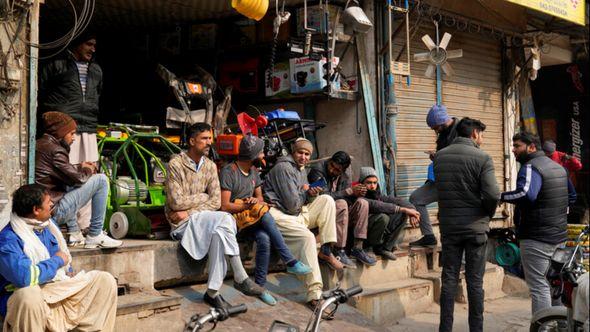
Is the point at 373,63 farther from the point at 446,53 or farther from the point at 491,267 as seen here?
the point at 491,267

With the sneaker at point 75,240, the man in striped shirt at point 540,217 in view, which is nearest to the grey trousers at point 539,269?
the man in striped shirt at point 540,217

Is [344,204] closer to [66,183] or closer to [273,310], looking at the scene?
[273,310]

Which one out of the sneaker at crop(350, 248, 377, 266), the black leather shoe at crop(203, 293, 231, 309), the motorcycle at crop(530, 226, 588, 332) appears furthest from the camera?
the sneaker at crop(350, 248, 377, 266)

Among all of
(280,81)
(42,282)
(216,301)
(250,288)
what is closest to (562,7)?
(280,81)

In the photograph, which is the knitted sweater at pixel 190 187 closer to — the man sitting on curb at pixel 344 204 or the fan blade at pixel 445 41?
the man sitting on curb at pixel 344 204

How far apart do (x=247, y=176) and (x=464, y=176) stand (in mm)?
2175

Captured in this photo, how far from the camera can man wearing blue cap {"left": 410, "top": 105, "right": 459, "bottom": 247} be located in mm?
8539

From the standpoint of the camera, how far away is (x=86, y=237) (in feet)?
21.2

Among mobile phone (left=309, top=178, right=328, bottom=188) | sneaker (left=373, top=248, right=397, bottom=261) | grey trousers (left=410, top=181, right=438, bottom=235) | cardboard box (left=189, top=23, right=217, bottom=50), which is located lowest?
sneaker (left=373, top=248, right=397, bottom=261)

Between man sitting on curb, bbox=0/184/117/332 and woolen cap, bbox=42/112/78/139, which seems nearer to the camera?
man sitting on curb, bbox=0/184/117/332

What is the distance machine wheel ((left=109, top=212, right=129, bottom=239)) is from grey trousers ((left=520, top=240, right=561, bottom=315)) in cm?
400

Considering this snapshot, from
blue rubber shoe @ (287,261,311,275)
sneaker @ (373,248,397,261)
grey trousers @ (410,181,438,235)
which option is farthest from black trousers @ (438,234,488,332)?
grey trousers @ (410,181,438,235)

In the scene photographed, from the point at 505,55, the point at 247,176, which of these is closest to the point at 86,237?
the point at 247,176

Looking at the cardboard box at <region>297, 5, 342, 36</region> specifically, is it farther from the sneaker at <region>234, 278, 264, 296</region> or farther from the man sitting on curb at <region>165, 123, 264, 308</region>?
the sneaker at <region>234, 278, 264, 296</region>
